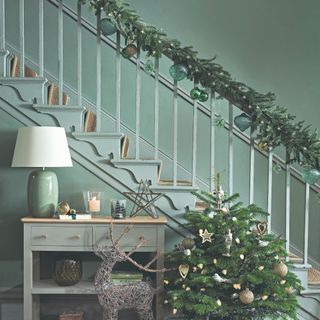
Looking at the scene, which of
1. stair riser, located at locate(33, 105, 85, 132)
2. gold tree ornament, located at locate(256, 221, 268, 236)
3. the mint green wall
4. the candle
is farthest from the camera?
the mint green wall

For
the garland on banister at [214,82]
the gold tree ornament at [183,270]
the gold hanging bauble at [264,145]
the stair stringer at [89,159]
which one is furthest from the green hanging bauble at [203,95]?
the gold tree ornament at [183,270]

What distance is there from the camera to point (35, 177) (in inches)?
144

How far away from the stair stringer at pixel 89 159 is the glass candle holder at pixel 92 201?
0.49 feet

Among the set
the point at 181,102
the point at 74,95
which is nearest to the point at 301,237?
the point at 181,102

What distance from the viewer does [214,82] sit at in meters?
3.71

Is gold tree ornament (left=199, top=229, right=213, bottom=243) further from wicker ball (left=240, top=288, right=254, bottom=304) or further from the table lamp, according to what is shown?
the table lamp

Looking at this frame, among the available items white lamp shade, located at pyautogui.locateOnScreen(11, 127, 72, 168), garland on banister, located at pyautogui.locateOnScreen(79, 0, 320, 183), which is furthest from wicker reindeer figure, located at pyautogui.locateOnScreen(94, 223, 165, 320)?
garland on banister, located at pyautogui.locateOnScreen(79, 0, 320, 183)

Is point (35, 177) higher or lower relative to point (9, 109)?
lower

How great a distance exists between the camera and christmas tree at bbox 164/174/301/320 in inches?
132

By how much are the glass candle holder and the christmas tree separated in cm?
58

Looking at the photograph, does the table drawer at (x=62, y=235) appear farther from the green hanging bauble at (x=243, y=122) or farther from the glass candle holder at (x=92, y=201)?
the green hanging bauble at (x=243, y=122)

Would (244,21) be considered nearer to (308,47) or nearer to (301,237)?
(308,47)

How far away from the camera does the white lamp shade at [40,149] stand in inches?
139

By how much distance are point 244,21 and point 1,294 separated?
9.85ft
